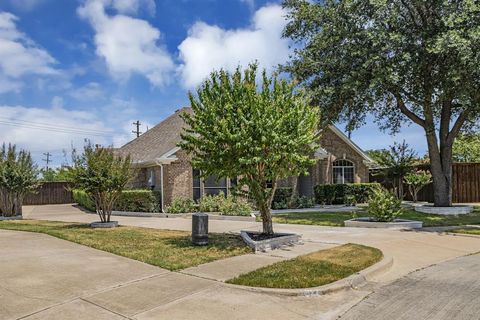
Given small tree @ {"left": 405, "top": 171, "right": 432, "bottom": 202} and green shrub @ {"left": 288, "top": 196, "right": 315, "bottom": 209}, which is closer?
green shrub @ {"left": 288, "top": 196, "right": 315, "bottom": 209}

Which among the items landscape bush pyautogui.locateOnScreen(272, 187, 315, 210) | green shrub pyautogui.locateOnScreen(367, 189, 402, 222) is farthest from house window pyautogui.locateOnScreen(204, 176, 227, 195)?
green shrub pyautogui.locateOnScreen(367, 189, 402, 222)

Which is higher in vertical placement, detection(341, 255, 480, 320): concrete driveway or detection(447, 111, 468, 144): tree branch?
detection(447, 111, 468, 144): tree branch

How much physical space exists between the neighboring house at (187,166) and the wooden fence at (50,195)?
31.8ft

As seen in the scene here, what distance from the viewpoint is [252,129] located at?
9102 mm

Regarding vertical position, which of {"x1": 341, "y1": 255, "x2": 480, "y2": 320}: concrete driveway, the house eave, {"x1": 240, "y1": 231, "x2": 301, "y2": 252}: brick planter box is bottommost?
{"x1": 341, "y1": 255, "x2": 480, "y2": 320}: concrete driveway

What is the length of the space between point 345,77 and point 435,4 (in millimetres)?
4363

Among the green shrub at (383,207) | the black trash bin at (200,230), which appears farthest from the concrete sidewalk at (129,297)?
the green shrub at (383,207)

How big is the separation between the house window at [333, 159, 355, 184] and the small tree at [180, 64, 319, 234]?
14622mm

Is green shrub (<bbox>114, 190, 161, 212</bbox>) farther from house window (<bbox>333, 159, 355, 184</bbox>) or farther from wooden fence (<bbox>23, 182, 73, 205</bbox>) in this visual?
wooden fence (<bbox>23, 182, 73, 205</bbox>)

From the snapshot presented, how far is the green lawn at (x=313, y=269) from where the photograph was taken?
20.7 ft

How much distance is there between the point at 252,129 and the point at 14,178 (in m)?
14.1

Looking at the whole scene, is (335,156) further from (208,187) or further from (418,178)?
(208,187)

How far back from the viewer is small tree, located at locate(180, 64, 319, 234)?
29.9ft

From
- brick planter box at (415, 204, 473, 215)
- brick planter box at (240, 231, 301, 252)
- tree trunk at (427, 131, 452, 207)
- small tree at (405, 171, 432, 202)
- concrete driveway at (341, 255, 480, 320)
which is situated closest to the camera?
concrete driveway at (341, 255, 480, 320)
